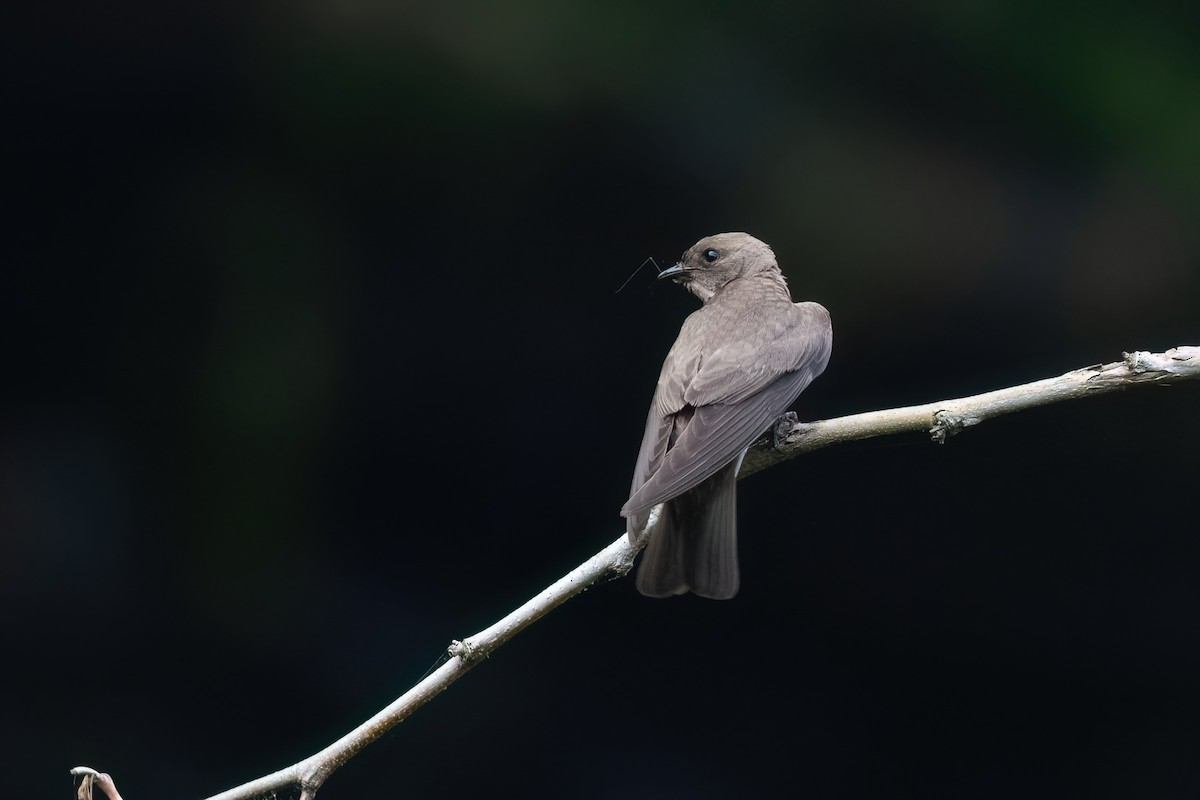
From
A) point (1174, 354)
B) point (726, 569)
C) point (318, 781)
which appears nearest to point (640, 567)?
point (726, 569)

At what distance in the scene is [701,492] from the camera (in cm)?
183

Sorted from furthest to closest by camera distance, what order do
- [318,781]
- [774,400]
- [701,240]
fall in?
[701,240]
[774,400]
[318,781]

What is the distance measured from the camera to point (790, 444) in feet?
6.07

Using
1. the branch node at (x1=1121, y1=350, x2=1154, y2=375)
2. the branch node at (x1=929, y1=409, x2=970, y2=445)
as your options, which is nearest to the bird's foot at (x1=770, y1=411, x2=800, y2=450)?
the branch node at (x1=929, y1=409, x2=970, y2=445)

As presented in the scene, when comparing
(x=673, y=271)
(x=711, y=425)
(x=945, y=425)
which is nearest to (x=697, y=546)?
(x=711, y=425)

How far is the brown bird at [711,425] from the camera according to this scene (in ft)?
5.61

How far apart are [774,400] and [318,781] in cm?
Result: 86

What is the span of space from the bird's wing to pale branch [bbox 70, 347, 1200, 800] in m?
0.08

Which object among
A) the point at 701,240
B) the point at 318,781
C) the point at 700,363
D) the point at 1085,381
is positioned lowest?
the point at 318,781

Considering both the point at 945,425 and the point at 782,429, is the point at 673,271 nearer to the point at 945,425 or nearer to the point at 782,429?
the point at 782,429

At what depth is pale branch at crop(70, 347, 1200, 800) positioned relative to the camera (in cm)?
150

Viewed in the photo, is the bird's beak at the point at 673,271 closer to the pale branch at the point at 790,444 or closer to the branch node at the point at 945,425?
the pale branch at the point at 790,444

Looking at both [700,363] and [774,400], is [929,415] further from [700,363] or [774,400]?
[700,363]

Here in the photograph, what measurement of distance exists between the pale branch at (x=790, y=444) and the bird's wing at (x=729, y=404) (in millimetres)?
77
